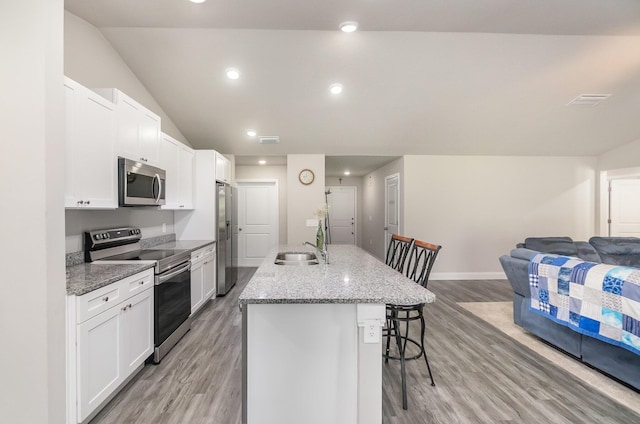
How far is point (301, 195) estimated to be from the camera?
5305 mm

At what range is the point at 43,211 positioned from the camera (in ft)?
4.31

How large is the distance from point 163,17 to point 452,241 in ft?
17.8

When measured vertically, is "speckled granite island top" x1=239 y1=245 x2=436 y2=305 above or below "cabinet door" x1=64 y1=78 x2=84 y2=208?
below

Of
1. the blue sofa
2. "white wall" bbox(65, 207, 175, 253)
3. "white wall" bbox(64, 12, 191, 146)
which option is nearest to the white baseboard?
the blue sofa

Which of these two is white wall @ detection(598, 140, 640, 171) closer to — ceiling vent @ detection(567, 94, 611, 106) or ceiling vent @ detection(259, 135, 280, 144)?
ceiling vent @ detection(567, 94, 611, 106)

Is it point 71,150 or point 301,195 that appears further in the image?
point 301,195

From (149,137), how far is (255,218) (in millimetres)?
3878

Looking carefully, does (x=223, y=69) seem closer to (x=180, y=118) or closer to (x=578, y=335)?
(x=180, y=118)

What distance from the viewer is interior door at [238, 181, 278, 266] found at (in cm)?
658

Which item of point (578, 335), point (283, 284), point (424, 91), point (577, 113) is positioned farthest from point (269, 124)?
point (577, 113)

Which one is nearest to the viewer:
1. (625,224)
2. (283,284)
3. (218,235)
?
(283,284)

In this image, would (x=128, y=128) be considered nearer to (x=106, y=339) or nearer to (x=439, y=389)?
(x=106, y=339)

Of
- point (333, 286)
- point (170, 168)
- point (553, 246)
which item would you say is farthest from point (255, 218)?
point (553, 246)

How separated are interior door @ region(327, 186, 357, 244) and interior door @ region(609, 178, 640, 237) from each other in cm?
556
